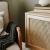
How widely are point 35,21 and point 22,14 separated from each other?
67cm

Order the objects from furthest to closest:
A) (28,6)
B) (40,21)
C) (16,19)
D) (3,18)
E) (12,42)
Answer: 1. (16,19)
2. (28,6)
3. (3,18)
4. (40,21)
5. (12,42)

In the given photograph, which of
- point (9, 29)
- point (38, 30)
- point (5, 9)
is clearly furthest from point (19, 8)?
point (38, 30)

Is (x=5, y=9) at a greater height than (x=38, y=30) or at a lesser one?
greater

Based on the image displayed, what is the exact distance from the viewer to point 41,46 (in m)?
1.97

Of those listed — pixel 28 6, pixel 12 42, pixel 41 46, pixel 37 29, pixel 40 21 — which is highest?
pixel 28 6

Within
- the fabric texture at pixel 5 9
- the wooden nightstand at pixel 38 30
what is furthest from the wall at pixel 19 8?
the wooden nightstand at pixel 38 30

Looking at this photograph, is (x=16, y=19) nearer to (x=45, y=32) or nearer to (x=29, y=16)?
(x=29, y=16)

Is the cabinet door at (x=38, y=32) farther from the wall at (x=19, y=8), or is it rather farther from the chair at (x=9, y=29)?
the wall at (x=19, y=8)

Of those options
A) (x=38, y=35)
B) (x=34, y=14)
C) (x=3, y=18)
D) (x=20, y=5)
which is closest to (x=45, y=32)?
(x=38, y=35)

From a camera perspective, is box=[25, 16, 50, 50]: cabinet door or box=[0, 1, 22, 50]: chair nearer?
box=[0, 1, 22, 50]: chair

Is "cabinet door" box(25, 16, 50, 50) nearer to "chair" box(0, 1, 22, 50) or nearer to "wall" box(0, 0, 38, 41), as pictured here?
"chair" box(0, 1, 22, 50)

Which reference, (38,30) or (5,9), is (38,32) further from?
(5,9)

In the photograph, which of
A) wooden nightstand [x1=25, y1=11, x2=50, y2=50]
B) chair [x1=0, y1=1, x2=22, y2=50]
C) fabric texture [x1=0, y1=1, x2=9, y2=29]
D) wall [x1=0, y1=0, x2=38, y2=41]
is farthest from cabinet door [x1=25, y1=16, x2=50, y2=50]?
wall [x1=0, y1=0, x2=38, y2=41]

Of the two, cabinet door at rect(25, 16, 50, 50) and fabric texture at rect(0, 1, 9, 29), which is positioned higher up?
fabric texture at rect(0, 1, 9, 29)
